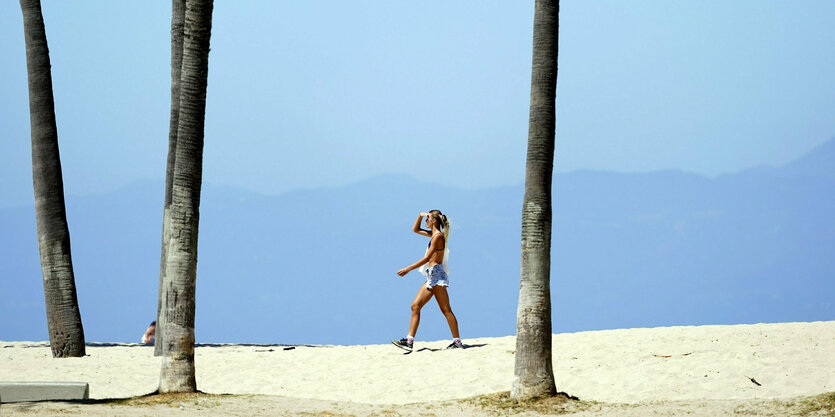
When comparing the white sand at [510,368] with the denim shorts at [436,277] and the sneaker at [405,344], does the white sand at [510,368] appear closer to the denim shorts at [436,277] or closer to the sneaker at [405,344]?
the sneaker at [405,344]

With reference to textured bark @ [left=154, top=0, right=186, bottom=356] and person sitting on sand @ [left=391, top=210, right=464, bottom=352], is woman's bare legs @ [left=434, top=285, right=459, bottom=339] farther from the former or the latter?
textured bark @ [left=154, top=0, right=186, bottom=356]

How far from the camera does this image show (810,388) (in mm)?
13086

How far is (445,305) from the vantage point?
16.8 meters

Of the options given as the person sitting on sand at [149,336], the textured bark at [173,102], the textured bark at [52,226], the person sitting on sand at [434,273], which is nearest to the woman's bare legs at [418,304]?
the person sitting on sand at [434,273]

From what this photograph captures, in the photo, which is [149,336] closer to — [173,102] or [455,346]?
[173,102]

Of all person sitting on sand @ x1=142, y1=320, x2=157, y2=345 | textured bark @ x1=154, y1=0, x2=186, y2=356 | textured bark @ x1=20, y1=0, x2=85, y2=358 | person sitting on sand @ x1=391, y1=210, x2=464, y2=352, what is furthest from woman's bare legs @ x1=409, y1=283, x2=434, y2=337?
person sitting on sand @ x1=142, y1=320, x2=157, y2=345

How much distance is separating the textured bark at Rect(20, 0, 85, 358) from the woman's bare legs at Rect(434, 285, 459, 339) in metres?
6.77

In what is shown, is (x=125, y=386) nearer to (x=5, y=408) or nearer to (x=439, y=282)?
(x=5, y=408)

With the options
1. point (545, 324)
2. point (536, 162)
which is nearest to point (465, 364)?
point (545, 324)

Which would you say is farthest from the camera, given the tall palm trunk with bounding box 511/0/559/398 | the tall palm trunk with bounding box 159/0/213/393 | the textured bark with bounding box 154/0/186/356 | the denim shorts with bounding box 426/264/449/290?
the textured bark with bounding box 154/0/186/356

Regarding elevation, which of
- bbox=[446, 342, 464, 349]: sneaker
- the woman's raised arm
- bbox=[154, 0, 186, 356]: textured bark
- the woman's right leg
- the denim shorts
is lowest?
bbox=[446, 342, 464, 349]: sneaker

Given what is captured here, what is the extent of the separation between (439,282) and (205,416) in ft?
20.9

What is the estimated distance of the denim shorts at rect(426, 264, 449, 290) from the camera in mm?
16609

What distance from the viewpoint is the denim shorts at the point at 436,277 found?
16609 mm
